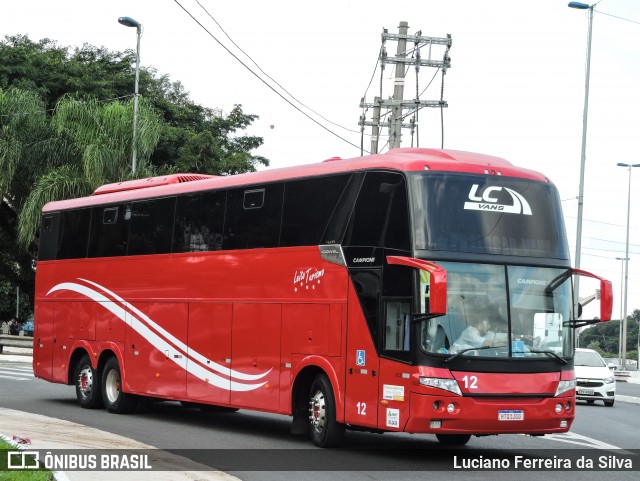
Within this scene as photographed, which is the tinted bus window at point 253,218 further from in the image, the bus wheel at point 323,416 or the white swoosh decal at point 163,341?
the bus wheel at point 323,416

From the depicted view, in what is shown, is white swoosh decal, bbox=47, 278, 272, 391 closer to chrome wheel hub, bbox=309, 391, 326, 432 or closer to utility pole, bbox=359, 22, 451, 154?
chrome wheel hub, bbox=309, 391, 326, 432

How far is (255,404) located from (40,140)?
78.1 feet

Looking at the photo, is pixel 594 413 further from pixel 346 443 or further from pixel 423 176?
pixel 423 176

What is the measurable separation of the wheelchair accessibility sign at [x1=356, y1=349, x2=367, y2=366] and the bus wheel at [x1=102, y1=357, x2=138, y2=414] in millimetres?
7537

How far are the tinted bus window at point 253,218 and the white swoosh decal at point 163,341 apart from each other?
6.58 ft

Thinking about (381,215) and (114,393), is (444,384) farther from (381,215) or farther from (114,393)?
(114,393)

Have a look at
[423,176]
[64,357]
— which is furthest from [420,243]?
[64,357]

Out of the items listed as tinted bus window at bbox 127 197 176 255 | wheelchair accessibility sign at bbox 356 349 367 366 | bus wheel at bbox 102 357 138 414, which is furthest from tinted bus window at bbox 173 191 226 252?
wheelchair accessibility sign at bbox 356 349 367 366

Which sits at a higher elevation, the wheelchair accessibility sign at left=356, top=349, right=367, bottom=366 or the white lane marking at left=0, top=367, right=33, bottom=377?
the wheelchair accessibility sign at left=356, top=349, right=367, bottom=366

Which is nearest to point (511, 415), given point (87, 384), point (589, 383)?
point (87, 384)

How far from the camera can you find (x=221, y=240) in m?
19.1

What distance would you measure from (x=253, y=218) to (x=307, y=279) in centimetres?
188

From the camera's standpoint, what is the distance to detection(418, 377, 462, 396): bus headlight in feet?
47.2

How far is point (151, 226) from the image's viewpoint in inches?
837
